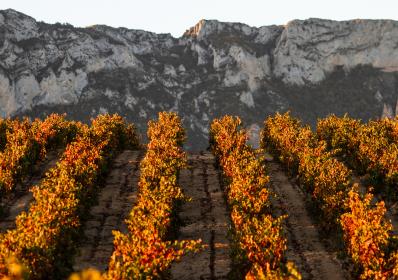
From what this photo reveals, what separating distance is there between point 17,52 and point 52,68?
9.67m

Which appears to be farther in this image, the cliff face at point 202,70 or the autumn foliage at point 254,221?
the cliff face at point 202,70

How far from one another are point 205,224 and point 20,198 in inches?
332

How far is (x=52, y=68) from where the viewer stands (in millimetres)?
123812

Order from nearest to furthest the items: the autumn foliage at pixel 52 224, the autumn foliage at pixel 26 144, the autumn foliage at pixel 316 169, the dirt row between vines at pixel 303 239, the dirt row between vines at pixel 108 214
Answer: the autumn foliage at pixel 52 224 < the dirt row between vines at pixel 303 239 < the dirt row between vines at pixel 108 214 < the autumn foliage at pixel 316 169 < the autumn foliage at pixel 26 144

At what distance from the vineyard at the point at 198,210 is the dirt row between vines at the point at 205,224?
0.16 ft

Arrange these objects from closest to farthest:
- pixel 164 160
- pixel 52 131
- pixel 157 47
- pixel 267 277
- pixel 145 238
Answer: pixel 267 277, pixel 145 238, pixel 164 160, pixel 52 131, pixel 157 47

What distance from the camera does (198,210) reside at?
63.9 feet

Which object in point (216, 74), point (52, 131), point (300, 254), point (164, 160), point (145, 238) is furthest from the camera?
point (216, 74)

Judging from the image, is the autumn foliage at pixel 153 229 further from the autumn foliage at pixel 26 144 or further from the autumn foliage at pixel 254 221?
the autumn foliage at pixel 26 144

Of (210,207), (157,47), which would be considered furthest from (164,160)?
(157,47)

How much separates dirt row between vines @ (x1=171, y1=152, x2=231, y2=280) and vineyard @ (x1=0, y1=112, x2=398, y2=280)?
5 centimetres

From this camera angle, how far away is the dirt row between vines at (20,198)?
18.0m

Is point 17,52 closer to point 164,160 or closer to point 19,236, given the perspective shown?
point 164,160

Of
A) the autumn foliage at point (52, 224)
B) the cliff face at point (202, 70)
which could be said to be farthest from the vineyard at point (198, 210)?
the cliff face at point (202, 70)
